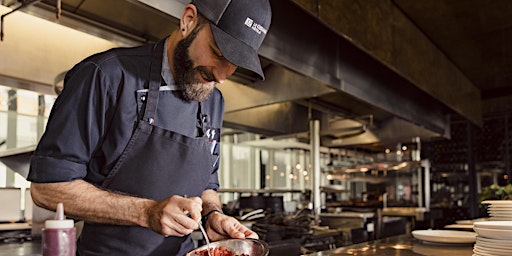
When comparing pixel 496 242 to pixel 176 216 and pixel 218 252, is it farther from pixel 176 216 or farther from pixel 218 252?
pixel 176 216

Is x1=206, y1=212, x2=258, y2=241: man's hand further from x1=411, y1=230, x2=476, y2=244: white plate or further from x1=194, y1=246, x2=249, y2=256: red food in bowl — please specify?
x1=411, y1=230, x2=476, y2=244: white plate

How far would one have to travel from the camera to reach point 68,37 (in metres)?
2.93

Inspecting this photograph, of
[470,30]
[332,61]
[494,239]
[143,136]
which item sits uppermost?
[470,30]

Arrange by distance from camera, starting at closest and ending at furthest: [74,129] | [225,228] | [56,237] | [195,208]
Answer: [56,237]
[195,208]
[74,129]
[225,228]

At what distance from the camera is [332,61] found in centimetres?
335

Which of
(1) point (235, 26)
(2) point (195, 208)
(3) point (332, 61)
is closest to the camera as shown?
(2) point (195, 208)

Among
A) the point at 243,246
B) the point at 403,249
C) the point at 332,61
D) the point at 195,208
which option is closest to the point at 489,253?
the point at 403,249

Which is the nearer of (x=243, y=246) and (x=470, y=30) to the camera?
(x=243, y=246)

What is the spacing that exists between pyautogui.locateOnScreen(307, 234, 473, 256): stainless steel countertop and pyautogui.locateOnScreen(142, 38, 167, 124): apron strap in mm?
770

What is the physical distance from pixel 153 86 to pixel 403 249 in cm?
118

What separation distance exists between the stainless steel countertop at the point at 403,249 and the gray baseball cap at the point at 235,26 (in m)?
0.79

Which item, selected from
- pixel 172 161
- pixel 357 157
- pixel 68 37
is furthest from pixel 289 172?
pixel 172 161

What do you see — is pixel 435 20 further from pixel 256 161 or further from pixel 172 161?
pixel 256 161

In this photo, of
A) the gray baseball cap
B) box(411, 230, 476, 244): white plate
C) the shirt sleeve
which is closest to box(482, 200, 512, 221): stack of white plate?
box(411, 230, 476, 244): white plate
